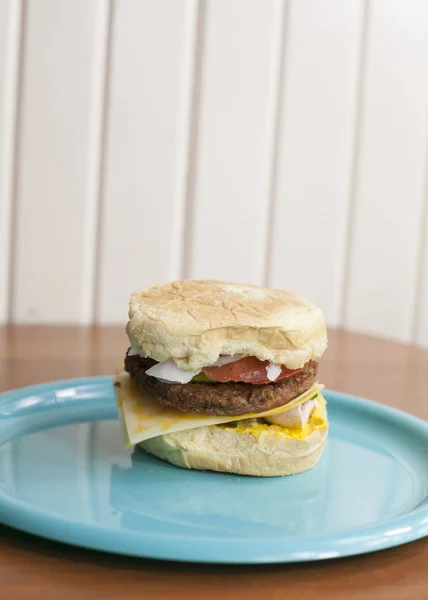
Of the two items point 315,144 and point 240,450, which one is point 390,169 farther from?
point 240,450

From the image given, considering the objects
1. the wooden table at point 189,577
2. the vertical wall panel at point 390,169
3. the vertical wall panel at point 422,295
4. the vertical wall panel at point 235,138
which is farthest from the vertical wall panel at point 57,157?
the wooden table at point 189,577

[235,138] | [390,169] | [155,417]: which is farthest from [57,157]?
[155,417]

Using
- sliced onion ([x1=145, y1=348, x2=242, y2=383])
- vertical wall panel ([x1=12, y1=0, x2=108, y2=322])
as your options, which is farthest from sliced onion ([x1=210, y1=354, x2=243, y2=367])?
vertical wall panel ([x1=12, y1=0, x2=108, y2=322])

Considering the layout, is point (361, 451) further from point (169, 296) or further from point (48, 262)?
point (48, 262)

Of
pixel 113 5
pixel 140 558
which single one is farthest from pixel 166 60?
pixel 140 558

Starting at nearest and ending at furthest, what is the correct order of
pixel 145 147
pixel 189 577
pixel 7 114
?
pixel 189 577 < pixel 7 114 < pixel 145 147
